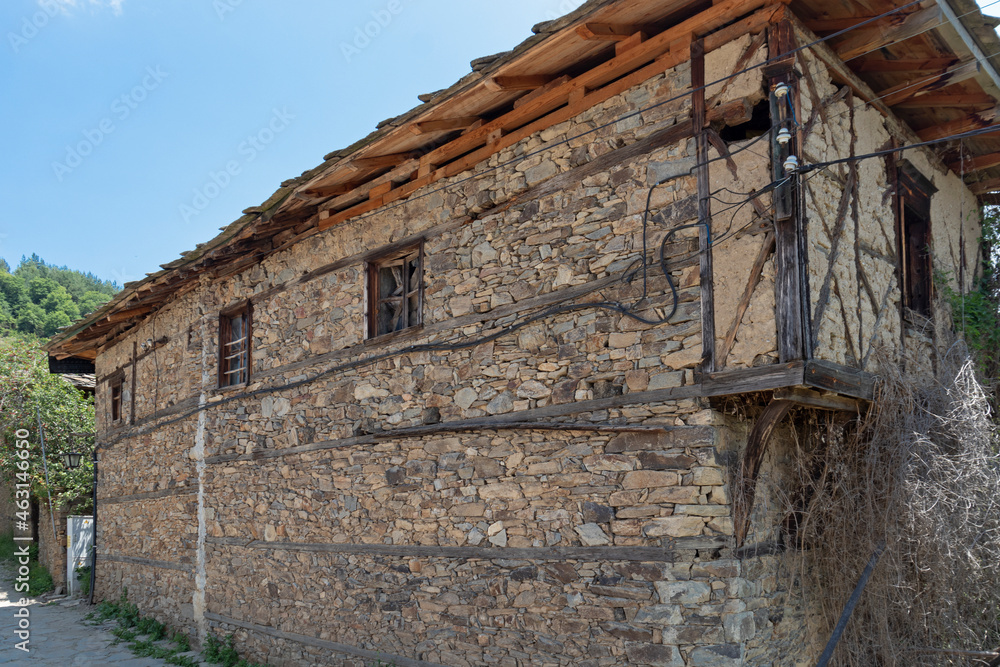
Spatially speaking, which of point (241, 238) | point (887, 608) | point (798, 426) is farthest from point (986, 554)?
point (241, 238)

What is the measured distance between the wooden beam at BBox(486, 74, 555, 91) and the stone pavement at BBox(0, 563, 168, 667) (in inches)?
309

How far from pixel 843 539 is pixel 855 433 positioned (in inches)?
28.3

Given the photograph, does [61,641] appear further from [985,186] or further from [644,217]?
[985,186]

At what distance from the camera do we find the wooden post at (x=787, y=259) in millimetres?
4227

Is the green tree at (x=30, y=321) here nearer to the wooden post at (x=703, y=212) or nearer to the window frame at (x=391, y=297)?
the window frame at (x=391, y=297)

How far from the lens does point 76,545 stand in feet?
46.3

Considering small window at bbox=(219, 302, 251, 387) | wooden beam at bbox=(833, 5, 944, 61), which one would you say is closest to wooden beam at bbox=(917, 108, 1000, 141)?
wooden beam at bbox=(833, 5, 944, 61)

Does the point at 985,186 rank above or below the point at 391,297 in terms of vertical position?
above

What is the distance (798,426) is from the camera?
5047 mm

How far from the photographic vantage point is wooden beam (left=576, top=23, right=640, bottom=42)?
492cm

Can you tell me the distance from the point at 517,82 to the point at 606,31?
834mm

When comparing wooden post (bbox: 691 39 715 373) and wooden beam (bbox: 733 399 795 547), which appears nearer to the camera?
wooden beam (bbox: 733 399 795 547)

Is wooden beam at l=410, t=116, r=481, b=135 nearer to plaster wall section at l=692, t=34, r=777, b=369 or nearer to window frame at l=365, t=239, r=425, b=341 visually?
window frame at l=365, t=239, r=425, b=341

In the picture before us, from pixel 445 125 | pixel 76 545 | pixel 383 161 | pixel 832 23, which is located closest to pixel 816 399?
pixel 832 23
